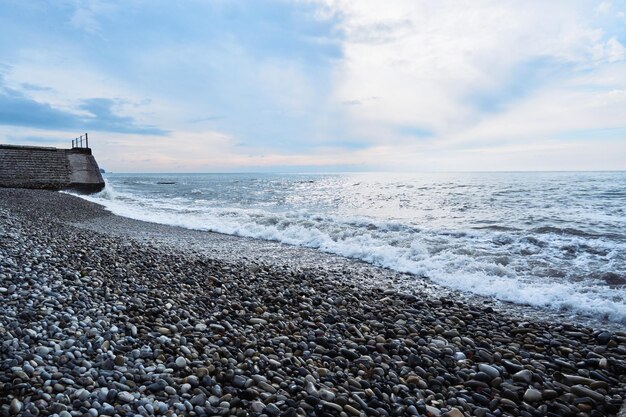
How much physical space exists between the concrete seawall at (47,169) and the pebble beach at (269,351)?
90.3 ft

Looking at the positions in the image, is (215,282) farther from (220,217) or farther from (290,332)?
(220,217)

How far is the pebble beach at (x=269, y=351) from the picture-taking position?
3.16 m

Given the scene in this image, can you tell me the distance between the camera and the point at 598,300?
20.9 feet

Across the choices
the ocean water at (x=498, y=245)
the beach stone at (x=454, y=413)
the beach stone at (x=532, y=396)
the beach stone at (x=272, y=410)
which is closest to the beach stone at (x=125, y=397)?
the beach stone at (x=272, y=410)

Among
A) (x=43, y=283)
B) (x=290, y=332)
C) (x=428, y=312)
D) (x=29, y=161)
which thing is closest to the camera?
(x=290, y=332)

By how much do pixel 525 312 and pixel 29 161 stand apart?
118 feet

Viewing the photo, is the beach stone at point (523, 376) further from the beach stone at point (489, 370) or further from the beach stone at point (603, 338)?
the beach stone at point (603, 338)

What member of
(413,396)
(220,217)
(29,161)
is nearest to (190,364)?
(413,396)

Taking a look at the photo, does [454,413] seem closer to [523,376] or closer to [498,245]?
[523,376]

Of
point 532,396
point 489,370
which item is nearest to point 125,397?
point 489,370

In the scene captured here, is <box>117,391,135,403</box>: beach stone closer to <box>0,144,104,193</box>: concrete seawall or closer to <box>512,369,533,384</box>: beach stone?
<box>512,369,533,384</box>: beach stone

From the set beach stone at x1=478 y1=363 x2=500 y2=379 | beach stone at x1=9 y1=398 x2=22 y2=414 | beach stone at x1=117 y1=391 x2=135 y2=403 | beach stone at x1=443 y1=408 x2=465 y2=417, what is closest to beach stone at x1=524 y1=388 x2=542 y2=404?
beach stone at x1=478 y1=363 x2=500 y2=379

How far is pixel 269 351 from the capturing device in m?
4.07

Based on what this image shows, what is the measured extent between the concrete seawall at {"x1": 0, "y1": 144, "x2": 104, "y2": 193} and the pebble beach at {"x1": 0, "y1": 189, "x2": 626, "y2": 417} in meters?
27.5
